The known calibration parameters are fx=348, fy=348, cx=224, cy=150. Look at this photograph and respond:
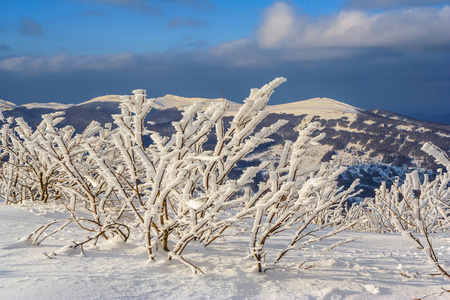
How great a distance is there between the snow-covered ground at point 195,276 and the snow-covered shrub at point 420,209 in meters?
0.29

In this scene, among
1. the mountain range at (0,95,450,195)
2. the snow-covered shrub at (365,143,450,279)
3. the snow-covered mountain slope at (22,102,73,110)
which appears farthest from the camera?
the snow-covered mountain slope at (22,102,73,110)

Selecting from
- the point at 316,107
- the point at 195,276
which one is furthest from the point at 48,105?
the point at 195,276

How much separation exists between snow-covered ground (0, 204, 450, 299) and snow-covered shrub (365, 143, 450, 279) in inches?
11.3

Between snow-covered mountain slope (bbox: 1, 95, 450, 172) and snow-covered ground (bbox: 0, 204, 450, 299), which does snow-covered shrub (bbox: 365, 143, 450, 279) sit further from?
snow-covered mountain slope (bbox: 1, 95, 450, 172)

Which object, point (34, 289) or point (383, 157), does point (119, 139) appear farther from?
point (383, 157)

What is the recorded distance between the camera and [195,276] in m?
2.30

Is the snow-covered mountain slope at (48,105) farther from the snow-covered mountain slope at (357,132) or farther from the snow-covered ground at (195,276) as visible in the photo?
Result: the snow-covered ground at (195,276)

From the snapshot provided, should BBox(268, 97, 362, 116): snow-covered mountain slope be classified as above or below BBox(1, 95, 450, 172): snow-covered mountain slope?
above

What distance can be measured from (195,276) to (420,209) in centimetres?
359

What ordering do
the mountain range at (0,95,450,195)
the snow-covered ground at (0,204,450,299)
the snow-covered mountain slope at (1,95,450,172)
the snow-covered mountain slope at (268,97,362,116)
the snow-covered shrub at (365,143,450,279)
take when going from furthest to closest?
the snow-covered mountain slope at (268,97,362,116) < the snow-covered mountain slope at (1,95,450,172) < the mountain range at (0,95,450,195) < the snow-covered ground at (0,204,450,299) < the snow-covered shrub at (365,143,450,279)

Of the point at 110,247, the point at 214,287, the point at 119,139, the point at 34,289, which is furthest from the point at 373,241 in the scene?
the point at 34,289

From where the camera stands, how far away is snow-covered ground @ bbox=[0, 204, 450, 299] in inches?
78.7

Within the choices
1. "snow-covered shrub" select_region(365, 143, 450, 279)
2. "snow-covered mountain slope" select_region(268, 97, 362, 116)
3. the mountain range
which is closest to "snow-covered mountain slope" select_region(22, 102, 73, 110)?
the mountain range

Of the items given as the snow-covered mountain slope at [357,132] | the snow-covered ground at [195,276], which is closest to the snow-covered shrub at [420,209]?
the snow-covered ground at [195,276]
